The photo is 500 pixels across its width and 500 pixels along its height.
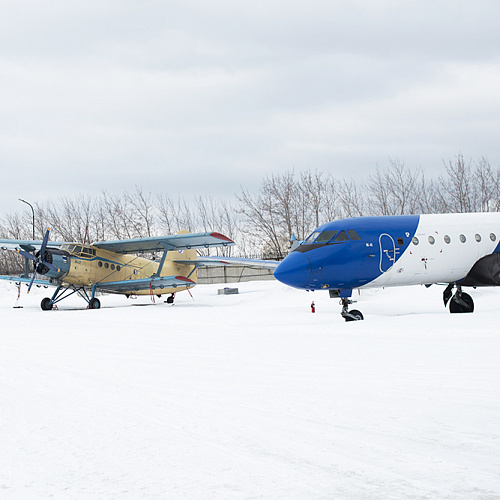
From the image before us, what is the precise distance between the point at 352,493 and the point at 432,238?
12.2 m

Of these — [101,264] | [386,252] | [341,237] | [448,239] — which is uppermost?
[341,237]

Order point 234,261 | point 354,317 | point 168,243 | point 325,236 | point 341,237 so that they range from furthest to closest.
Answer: point 234,261
point 168,243
point 325,236
point 341,237
point 354,317

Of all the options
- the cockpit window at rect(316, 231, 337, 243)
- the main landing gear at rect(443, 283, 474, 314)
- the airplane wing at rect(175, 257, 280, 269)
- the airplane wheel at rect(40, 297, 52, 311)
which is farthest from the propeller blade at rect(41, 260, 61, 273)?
the main landing gear at rect(443, 283, 474, 314)

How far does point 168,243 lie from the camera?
80.2 ft

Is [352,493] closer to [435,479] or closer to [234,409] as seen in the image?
[435,479]

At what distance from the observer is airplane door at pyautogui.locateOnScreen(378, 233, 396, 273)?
44.0 feet

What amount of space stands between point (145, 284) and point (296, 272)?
13.6 m

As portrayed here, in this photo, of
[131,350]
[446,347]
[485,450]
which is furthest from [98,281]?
[485,450]

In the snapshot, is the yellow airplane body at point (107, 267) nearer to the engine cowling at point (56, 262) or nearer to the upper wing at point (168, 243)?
the engine cowling at point (56, 262)

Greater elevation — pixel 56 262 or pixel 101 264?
pixel 56 262

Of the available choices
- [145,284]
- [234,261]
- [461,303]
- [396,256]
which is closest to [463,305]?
[461,303]

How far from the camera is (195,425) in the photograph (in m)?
4.06

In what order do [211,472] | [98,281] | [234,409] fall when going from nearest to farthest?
[211,472]
[234,409]
[98,281]

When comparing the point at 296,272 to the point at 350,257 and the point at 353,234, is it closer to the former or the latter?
the point at 350,257
